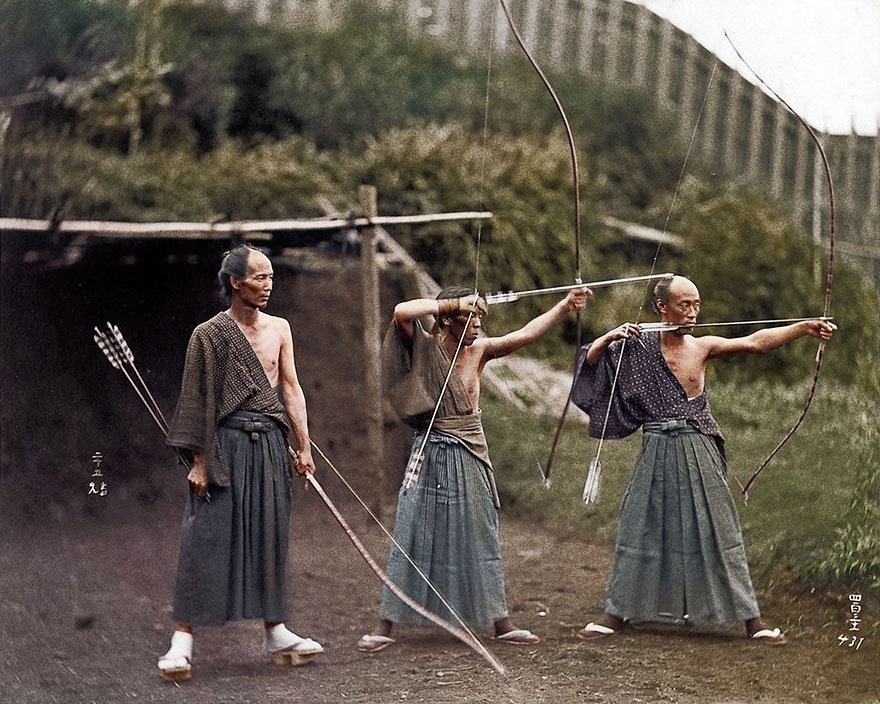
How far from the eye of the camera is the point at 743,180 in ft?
13.1

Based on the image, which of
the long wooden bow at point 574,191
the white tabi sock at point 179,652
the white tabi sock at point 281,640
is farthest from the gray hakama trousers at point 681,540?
the white tabi sock at point 179,652

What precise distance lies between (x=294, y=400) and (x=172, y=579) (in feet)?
2.02

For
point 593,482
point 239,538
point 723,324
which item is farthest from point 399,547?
point 723,324

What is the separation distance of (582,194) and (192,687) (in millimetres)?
1833

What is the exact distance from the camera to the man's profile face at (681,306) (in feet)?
12.4

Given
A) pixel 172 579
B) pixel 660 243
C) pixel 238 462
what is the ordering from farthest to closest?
pixel 660 243
pixel 172 579
pixel 238 462

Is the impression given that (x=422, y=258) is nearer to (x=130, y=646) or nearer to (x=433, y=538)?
(x=433, y=538)

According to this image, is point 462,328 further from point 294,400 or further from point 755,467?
point 755,467

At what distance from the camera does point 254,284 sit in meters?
3.60

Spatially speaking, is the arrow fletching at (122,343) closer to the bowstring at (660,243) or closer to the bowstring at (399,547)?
the bowstring at (399,547)

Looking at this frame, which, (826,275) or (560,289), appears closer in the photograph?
(560,289)

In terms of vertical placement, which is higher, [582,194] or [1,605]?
[582,194]

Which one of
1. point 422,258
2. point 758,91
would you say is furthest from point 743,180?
point 422,258

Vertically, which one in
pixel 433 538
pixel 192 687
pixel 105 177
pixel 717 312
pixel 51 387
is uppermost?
pixel 105 177
